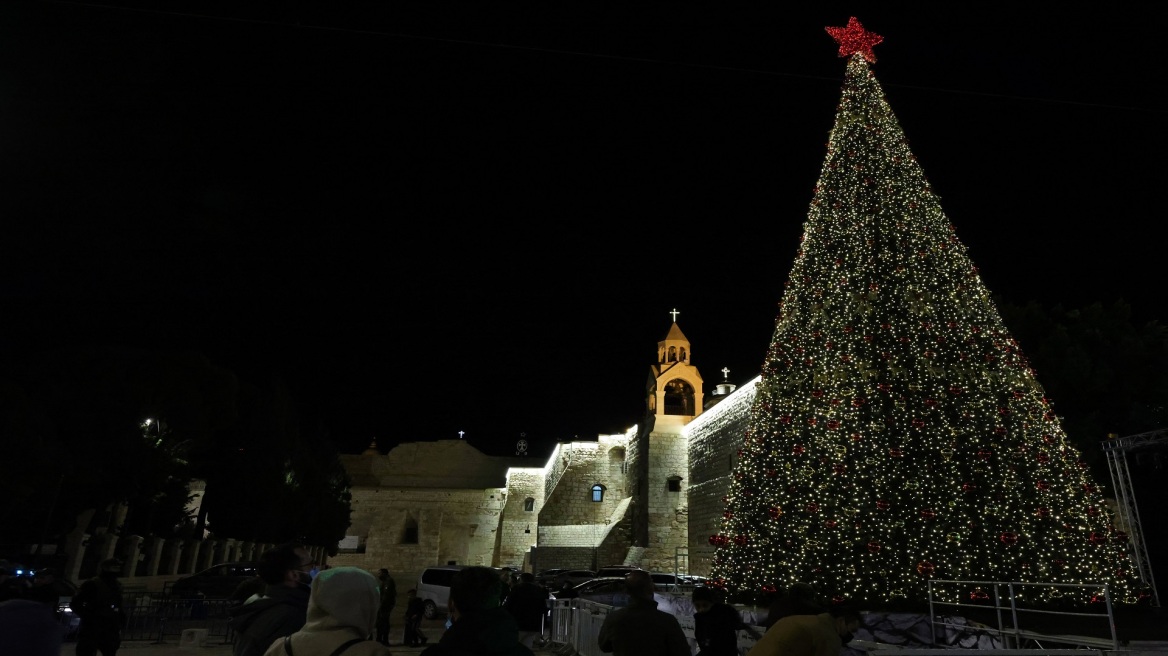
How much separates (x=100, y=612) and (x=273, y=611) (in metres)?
4.45

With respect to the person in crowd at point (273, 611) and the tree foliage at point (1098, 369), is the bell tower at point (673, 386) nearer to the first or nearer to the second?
the tree foliage at point (1098, 369)

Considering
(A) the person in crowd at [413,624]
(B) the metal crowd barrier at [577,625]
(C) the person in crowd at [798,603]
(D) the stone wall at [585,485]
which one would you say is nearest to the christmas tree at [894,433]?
(B) the metal crowd barrier at [577,625]

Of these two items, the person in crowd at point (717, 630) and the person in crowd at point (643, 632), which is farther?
the person in crowd at point (717, 630)

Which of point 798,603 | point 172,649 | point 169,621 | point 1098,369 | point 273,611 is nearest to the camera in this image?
point 273,611

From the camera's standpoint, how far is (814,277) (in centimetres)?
1147

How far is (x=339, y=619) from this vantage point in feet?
7.45

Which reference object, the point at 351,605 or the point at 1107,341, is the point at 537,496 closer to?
the point at 1107,341

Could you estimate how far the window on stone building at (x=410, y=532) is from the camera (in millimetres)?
46844

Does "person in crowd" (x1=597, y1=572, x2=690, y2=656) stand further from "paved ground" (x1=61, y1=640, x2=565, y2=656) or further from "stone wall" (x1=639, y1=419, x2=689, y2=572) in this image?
"stone wall" (x1=639, y1=419, x2=689, y2=572)

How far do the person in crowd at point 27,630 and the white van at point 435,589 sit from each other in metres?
13.7

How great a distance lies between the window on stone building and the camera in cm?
4684

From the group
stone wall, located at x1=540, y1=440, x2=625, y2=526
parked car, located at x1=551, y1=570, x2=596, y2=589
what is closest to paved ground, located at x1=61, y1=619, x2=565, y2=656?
parked car, located at x1=551, y1=570, x2=596, y2=589

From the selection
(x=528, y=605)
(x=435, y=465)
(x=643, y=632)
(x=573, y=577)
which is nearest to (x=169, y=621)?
(x=528, y=605)

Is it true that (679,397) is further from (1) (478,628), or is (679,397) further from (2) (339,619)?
(2) (339,619)
